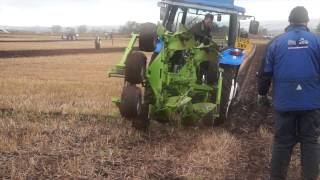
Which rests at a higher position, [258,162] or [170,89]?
[170,89]

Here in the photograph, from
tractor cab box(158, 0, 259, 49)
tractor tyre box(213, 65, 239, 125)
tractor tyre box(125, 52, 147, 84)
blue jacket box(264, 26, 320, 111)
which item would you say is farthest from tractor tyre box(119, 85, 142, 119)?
tractor cab box(158, 0, 259, 49)

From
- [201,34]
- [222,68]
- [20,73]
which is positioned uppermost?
[201,34]

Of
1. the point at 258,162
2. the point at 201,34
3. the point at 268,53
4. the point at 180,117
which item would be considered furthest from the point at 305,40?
the point at 201,34

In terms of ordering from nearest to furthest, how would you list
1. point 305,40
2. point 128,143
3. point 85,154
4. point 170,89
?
point 305,40 → point 85,154 → point 128,143 → point 170,89

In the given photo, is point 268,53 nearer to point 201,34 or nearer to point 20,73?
point 201,34

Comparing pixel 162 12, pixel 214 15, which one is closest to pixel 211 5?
pixel 214 15

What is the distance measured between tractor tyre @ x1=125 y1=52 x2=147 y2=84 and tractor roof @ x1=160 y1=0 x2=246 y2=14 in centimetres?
278

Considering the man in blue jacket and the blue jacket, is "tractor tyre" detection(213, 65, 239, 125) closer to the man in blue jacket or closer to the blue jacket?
the man in blue jacket

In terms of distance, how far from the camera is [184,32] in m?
8.63

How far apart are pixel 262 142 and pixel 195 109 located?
1146mm

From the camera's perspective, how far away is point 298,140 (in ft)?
17.8

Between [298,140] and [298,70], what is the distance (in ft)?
2.43

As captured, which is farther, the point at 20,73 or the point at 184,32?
the point at 20,73

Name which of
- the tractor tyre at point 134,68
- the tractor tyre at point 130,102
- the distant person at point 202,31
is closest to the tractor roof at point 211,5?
the distant person at point 202,31
